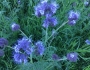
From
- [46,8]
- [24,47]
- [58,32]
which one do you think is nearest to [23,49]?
[24,47]

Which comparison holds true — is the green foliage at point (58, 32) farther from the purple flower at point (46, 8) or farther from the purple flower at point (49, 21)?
the purple flower at point (46, 8)

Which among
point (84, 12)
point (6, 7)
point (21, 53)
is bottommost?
point (21, 53)

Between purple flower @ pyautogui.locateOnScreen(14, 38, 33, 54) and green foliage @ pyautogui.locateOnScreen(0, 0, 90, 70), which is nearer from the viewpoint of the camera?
purple flower @ pyautogui.locateOnScreen(14, 38, 33, 54)

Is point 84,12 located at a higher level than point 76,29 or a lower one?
higher

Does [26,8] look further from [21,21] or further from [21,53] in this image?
[21,53]

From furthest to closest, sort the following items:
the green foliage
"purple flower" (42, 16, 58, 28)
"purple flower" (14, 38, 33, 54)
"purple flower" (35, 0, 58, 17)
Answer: the green foliage → "purple flower" (42, 16, 58, 28) → "purple flower" (35, 0, 58, 17) → "purple flower" (14, 38, 33, 54)

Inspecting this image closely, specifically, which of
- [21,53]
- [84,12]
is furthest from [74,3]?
[21,53]

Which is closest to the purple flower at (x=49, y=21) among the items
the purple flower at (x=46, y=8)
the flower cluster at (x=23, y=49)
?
the purple flower at (x=46, y=8)

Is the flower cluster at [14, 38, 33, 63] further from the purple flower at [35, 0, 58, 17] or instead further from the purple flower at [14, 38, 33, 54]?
the purple flower at [35, 0, 58, 17]

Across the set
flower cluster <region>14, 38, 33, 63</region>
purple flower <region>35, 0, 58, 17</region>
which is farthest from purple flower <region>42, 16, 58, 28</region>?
flower cluster <region>14, 38, 33, 63</region>
